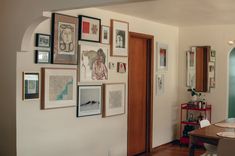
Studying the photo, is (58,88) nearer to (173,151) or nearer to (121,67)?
(121,67)

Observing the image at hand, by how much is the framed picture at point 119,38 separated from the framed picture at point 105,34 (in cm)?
9

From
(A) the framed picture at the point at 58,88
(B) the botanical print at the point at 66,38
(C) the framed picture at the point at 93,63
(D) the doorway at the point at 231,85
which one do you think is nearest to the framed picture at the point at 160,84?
(D) the doorway at the point at 231,85

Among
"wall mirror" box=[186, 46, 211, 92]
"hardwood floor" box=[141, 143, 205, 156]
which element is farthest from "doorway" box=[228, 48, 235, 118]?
"hardwood floor" box=[141, 143, 205, 156]

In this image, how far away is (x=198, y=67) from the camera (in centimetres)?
638

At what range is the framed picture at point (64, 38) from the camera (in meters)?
3.89

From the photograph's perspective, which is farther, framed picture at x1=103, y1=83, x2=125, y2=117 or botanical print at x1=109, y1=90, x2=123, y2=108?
botanical print at x1=109, y1=90, x2=123, y2=108

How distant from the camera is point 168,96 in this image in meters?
6.36

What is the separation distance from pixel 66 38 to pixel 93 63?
61 cm

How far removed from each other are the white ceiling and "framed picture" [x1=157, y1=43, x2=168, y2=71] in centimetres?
49

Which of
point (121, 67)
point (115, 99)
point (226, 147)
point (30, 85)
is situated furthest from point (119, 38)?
point (226, 147)

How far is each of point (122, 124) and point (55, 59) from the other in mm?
1745

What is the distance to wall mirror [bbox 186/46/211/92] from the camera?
6.27 meters

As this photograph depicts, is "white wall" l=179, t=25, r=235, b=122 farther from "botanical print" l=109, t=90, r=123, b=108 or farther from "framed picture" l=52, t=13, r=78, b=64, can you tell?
"framed picture" l=52, t=13, r=78, b=64

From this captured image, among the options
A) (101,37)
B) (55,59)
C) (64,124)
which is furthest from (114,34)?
(64,124)
